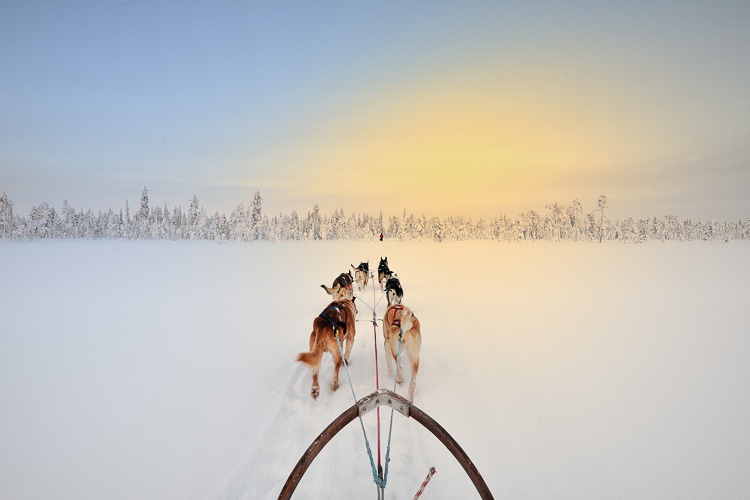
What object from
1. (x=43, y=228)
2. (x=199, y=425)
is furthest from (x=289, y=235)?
(x=199, y=425)

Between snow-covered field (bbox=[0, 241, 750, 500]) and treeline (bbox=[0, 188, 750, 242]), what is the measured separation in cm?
7996

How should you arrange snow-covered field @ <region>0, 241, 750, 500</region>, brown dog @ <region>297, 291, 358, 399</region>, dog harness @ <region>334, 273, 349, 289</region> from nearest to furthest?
1. snow-covered field @ <region>0, 241, 750, 500</region>
2. brown dog @ <region>297, 291, 358, 399</region>
3. dog harness @ <region>334, 273, 349, 289</region>

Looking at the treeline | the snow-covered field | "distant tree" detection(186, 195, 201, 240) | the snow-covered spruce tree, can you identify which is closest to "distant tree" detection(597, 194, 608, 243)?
the treeline

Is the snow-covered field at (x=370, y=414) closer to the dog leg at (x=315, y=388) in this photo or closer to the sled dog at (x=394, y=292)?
the dog leg at (x=315, y=388)

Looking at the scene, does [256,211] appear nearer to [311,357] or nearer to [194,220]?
[194,220]

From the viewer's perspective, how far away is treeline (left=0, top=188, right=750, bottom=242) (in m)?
86.8

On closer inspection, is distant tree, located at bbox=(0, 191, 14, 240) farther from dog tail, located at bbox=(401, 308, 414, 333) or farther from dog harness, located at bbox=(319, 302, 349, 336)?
dog tail, located at bbox=(401, 308, 414, 333)

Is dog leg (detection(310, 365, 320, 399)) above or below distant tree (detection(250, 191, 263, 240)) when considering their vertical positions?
below

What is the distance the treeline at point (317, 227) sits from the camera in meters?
86.8

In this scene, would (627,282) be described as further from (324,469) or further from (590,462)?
(324,469)

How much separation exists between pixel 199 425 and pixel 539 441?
170 inches

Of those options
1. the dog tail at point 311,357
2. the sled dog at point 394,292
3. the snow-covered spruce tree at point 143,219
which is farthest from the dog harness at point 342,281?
the snow-covered spruce tree at point 143,219

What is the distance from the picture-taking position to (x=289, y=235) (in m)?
106

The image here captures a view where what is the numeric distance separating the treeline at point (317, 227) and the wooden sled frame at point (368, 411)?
84.8 metres
